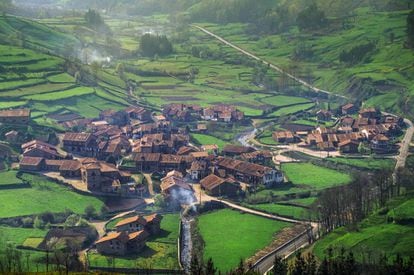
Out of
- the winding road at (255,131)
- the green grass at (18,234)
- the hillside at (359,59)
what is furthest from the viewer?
the hillside at (359,59)

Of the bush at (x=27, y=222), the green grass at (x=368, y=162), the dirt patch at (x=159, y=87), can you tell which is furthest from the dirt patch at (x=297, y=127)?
the bush at (x=27, y=222)

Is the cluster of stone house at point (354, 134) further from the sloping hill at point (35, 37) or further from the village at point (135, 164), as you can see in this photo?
the sloping hill at point (35, 37)

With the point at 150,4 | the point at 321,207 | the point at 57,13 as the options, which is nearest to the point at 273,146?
the point at 321,207

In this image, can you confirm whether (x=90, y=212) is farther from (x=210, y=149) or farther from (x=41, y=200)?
(x=210, y=149)

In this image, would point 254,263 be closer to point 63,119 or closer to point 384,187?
point 384,187

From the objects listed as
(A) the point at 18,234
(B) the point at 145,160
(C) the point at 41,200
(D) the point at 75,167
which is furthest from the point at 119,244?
(B) the point at 145,160
